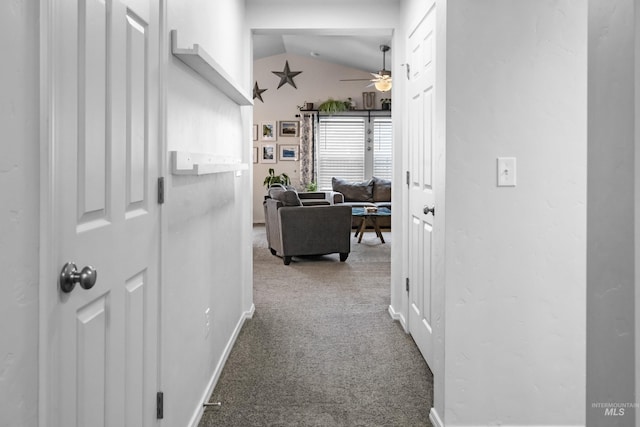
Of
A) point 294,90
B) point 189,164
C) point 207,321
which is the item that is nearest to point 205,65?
point 189,164

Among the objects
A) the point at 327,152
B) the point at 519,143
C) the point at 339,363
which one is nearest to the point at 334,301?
the point at 339,363

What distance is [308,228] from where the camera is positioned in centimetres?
612

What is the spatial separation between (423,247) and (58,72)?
7.83 feet

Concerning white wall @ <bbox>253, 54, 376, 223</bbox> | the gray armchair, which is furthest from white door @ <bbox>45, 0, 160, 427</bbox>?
white wall @ <bbox>253, 54, 376, 223</bbox>

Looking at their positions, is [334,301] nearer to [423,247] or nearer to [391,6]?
[423,247]

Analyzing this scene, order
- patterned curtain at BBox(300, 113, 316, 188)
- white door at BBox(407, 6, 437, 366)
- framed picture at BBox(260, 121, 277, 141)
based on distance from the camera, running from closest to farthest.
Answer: white door at BBox(407, 6, 437, 366), patterned curtain at BBox(300, 113, 316, 188), framed picture at BBox(260, 121, 277, 141)

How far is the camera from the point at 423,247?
10.0 feet

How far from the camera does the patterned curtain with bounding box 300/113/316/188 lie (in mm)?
10125

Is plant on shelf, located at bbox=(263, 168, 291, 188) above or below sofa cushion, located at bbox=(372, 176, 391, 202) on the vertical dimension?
above

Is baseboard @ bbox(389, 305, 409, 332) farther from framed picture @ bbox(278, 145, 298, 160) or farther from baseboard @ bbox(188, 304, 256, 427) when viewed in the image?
framed picture @ bbox(278, 145, 298, 160)

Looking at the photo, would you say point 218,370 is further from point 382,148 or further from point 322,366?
point 382,148

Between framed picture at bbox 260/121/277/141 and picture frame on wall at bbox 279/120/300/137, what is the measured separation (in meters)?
0.15

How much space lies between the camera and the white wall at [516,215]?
6.62 ft

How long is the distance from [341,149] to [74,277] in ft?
30.6
